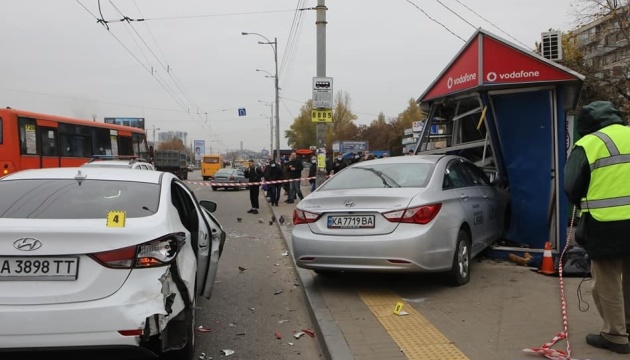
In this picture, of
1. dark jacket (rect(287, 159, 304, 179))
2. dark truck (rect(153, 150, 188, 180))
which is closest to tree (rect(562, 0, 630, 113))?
dark jacket (rect(287, 159, 304, 179))

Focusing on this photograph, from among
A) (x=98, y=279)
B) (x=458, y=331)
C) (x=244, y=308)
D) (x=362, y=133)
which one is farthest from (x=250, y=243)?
(x=362, y=133)

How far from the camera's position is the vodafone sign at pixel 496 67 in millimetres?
6738

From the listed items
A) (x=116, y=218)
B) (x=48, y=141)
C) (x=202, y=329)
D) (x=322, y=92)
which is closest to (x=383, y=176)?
(x=202, y=329)

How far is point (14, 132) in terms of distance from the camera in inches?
547

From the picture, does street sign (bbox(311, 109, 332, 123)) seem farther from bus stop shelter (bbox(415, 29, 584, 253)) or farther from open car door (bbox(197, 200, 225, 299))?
open car door (bbox(197, 200, 225, 299))

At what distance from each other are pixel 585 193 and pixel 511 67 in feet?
11.3

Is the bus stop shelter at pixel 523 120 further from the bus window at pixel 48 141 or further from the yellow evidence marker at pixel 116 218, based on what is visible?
the bus window at pixel 48 141

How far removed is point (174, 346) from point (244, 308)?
2.40 metres

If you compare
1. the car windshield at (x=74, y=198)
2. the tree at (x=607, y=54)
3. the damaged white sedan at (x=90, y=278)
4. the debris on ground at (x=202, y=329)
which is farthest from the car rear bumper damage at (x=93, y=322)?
the tree at (x=607, y=54)

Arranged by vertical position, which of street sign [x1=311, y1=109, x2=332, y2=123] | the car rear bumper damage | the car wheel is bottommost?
the car wheel

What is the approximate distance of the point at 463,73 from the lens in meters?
7.66

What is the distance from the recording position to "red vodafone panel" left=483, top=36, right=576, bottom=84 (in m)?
6.71

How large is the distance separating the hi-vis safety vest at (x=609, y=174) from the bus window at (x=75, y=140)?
15618mm

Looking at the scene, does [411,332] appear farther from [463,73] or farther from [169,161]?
[169,161]
